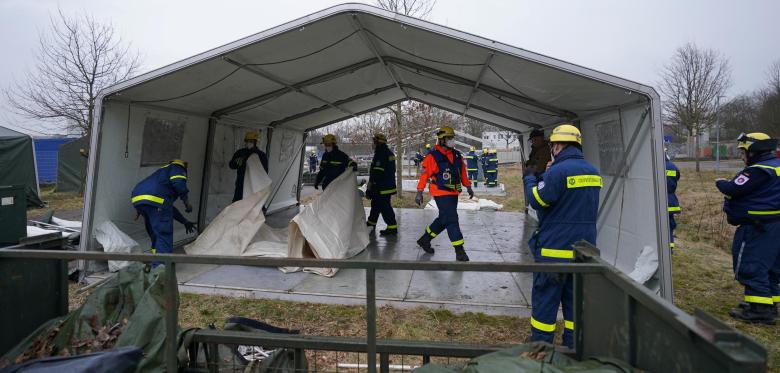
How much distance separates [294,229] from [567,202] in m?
3.60

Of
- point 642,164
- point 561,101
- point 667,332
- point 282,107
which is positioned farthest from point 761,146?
point 282,107

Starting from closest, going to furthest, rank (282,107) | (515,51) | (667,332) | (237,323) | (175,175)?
(667,332), (237,323), (515,51), (175,175), (282,107)

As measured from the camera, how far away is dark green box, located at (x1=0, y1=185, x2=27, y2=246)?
6523 millimetres

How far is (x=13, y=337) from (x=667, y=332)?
130 inches

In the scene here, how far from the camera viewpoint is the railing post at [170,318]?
7.54ft

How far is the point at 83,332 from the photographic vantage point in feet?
8.31

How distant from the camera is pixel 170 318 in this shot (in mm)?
2307

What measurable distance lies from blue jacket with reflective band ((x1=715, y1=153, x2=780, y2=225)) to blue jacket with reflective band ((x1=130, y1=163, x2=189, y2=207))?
627cm

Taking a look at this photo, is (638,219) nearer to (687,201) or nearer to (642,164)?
(642,164)

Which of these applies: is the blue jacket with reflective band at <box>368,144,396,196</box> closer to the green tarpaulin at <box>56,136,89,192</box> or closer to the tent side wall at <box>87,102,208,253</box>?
the tent side wall at <box>87,102,208,253</box>

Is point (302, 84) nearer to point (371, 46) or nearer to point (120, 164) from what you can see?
point (371, 46)

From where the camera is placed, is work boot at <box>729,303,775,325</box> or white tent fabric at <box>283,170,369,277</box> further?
white tent fabric at <box>283,170,369,277</box>

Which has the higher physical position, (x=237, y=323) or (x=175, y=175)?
(x=175, y=175)

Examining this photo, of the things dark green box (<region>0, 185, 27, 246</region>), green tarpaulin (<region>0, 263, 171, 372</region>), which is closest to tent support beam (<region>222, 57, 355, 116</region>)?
green tarpaulin (<region>0, 263, 171, 372</region>)
